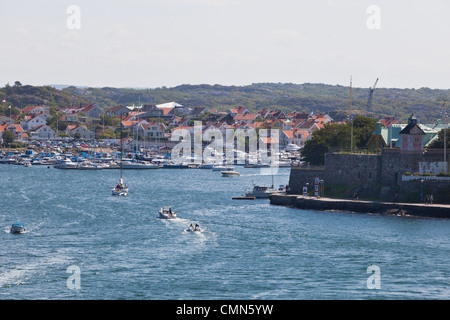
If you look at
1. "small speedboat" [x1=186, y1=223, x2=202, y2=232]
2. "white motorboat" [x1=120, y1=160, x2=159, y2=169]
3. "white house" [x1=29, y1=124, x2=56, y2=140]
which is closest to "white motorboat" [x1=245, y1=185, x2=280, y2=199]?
"small speedboat" [x1=186, y1=223, x2=202, y2=232]

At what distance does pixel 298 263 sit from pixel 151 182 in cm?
5645

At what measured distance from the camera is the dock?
59872mm

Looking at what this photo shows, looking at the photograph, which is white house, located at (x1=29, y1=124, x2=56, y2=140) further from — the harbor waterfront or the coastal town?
the harbor waterfront

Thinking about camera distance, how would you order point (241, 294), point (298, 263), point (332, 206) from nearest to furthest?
point (241, 294)
point (298, 263)
point (332, 206)

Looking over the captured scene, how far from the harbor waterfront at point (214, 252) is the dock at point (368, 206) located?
1.03m

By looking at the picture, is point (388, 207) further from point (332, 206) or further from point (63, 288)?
point (63, 288)

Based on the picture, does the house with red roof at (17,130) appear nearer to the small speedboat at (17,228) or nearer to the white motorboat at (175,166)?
the white motorboat at (175,166)

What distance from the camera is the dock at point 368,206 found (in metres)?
59.9

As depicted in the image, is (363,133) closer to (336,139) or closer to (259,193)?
(336,139)

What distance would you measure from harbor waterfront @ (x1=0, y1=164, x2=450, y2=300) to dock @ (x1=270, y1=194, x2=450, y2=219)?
103cm

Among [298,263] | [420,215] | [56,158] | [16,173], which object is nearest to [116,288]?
[298,263]

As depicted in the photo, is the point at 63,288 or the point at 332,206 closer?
the point at 63,288
